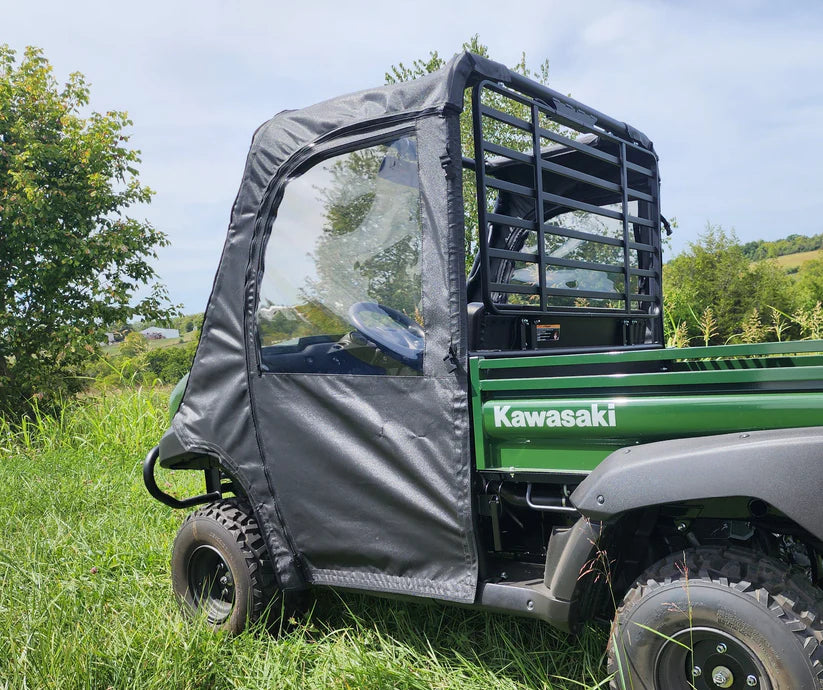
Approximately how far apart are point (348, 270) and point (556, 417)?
983mm

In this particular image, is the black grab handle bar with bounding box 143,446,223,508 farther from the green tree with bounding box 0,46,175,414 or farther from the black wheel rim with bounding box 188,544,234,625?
the green tree with bounding box 0,46,175,414

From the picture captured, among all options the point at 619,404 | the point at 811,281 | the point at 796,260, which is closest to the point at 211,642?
the point at 619,404

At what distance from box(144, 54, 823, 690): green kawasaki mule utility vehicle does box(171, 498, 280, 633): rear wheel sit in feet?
0.04

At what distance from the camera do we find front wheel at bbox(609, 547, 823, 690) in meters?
1.96

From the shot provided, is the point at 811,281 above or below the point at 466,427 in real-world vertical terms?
above

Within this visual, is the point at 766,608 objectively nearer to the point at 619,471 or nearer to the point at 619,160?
the point at 619,471

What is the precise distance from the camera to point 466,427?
253 cm

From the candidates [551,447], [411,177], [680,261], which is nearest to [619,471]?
[551,447]

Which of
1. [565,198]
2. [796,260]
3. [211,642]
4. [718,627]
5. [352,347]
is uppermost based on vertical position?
[796,260]

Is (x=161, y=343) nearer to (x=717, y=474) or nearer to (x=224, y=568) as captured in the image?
(x=224, y=568)

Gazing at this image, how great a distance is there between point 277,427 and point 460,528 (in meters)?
0.85

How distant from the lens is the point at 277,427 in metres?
3.00

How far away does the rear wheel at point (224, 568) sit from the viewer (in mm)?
3094

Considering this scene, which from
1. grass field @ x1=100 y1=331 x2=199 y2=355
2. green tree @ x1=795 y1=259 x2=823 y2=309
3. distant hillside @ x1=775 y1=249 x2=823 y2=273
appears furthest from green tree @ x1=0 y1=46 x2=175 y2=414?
distant hillside @ x1=775 y1=249 x2=823 y2=273
